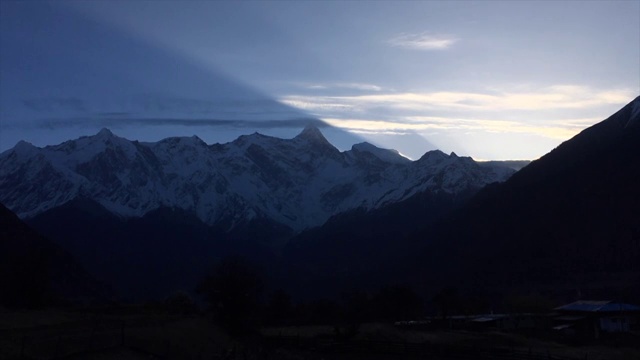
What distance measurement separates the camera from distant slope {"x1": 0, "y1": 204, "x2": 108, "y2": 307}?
85562mm

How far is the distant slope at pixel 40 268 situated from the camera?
85562 millimetres

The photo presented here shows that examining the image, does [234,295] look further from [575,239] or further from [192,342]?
[575,239]

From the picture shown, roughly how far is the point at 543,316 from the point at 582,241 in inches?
2576

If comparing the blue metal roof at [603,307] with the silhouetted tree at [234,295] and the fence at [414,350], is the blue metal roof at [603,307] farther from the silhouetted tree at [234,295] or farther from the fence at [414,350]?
the silhouetted tree at [234,295]

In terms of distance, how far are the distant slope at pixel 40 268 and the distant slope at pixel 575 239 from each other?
7411 centimetres

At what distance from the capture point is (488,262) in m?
181

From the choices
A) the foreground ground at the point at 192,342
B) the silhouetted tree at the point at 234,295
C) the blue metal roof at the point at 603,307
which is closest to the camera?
the foreground ground at the point at 192,342

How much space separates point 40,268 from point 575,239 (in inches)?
4479

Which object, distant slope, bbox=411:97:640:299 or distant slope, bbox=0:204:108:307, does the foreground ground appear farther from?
distant slope, bbox=411:97:640:299

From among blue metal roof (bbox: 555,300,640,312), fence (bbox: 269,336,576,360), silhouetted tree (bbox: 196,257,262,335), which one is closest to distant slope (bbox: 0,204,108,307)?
silhouetted tree (bbox: 196,257,262,335)

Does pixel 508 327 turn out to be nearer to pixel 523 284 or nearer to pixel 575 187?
pixel 523 284

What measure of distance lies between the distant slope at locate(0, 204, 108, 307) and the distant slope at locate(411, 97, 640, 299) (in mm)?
74114

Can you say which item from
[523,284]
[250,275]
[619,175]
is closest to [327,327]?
[250,275]

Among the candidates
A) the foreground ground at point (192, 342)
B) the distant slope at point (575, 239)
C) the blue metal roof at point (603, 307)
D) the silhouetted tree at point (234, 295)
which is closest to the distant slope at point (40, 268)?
the foreground ground at point (192, 342)
